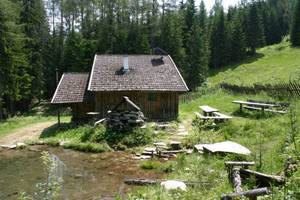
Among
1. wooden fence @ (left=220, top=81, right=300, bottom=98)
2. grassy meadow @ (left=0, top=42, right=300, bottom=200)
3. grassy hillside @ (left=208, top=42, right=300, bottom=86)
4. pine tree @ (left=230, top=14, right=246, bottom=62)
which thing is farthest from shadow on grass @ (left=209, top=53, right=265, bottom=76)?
wooden fence @ (left=220, top=81, right=300, bottom=98)

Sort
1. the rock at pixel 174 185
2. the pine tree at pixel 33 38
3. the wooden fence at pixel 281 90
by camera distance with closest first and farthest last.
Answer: the rock at pixel 174 185 < the wooden fence at pixel 281 90 < the pine tree at pixel 33 38

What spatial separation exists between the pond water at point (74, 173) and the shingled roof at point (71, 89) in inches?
256

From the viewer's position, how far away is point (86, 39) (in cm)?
4684

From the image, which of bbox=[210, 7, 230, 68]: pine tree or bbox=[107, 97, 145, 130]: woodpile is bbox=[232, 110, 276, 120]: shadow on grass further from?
bbox=[210, 7, 230, 68]: pine tree

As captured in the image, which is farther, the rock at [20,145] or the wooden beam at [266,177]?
the rock at [20,145]

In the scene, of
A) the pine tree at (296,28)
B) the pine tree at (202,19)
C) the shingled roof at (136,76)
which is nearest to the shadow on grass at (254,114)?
the shingled roof at (136,76)

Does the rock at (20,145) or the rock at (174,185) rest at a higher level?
the rock at (174,185)

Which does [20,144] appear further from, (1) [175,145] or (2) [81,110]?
(1) [175,145]

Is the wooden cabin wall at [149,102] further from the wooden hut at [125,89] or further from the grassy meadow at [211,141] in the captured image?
the grassy meadow at [211,141]

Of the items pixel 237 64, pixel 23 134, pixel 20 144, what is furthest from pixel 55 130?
pixel 237 64

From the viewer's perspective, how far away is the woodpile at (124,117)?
18750mm

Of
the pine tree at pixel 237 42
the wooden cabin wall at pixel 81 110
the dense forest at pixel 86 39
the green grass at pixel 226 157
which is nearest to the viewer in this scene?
the green grass at pixel 226 157

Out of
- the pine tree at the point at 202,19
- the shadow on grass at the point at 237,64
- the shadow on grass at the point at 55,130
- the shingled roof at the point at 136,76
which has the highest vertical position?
the pine tree at the point at 202,19

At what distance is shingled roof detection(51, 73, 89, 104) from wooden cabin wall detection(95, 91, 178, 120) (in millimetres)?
1566
